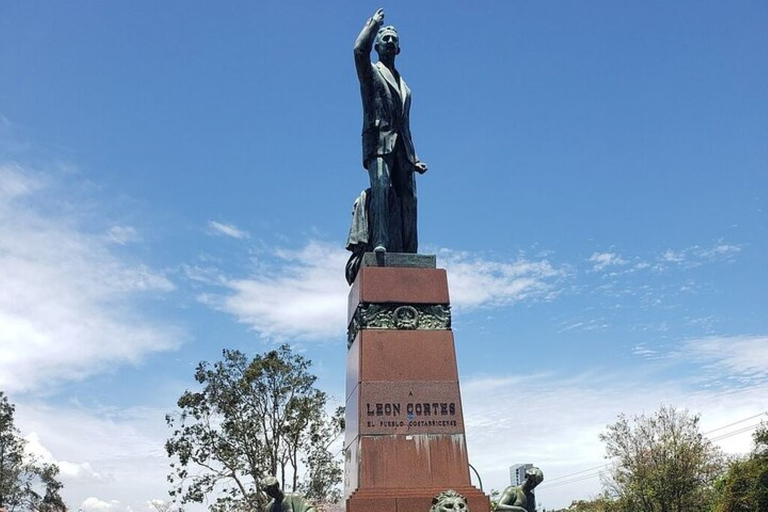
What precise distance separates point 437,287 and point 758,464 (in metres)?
24.1

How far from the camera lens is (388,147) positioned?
965cm

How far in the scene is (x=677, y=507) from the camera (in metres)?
34.2

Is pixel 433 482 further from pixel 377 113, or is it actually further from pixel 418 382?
pixel 377 113

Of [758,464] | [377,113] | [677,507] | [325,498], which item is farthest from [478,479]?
[677,507]

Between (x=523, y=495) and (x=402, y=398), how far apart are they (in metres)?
1.61

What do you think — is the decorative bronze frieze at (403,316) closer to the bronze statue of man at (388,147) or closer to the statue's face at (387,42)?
the bronze statue of man at (388,147)

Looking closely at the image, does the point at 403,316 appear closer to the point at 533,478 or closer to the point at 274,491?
the point at 533,478

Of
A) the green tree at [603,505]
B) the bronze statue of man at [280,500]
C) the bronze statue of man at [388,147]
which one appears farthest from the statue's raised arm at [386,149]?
the green tree at [603,505]

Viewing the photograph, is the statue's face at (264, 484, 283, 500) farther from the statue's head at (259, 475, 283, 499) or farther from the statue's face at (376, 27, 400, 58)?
the statue's face at (376, 27, 400, 58)

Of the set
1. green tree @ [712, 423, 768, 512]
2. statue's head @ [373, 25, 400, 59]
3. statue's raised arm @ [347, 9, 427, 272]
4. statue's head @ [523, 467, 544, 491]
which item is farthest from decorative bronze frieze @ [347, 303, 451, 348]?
green tree @ [712, 423, 768, 512]

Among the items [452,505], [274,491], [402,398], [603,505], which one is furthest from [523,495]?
[603,505]

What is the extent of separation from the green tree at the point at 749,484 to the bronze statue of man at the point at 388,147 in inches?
919

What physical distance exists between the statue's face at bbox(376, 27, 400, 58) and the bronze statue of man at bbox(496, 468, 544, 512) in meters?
5.75

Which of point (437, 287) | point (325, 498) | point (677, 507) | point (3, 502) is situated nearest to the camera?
point (437, 287)
